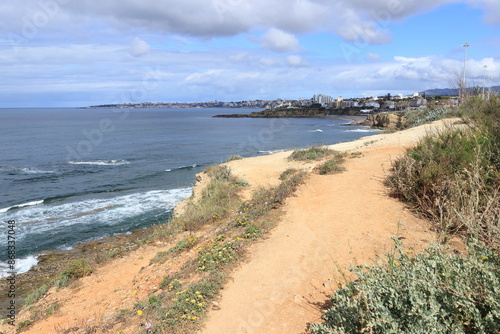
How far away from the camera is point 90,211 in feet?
57.2

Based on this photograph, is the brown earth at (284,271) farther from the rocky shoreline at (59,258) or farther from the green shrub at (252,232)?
the rocky shoreline at (59,258)

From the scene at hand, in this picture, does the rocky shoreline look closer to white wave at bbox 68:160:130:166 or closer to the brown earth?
the brown earth

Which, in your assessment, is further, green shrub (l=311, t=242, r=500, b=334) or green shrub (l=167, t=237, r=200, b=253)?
green shrub (l=167, t=237, r=200, b=253)

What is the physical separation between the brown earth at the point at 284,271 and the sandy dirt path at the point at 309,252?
0.01m

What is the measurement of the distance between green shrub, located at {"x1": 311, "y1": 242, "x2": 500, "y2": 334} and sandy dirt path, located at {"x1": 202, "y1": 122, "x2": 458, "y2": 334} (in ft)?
3.90

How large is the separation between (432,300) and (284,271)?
2858 mm

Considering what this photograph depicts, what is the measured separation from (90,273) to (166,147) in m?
33.9

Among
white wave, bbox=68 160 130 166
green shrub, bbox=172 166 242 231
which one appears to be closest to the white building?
white wave, bbox=68 160 130 166

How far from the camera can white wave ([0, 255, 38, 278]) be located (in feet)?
35.4

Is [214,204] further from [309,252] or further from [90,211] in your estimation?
[90,211]

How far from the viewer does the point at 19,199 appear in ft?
65.0

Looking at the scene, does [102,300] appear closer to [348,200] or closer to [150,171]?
[348,200]

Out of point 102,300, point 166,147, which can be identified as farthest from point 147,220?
point 166,147

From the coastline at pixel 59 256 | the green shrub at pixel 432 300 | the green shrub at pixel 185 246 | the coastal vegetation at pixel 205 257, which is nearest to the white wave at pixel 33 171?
the coastline at pixel 59 256
